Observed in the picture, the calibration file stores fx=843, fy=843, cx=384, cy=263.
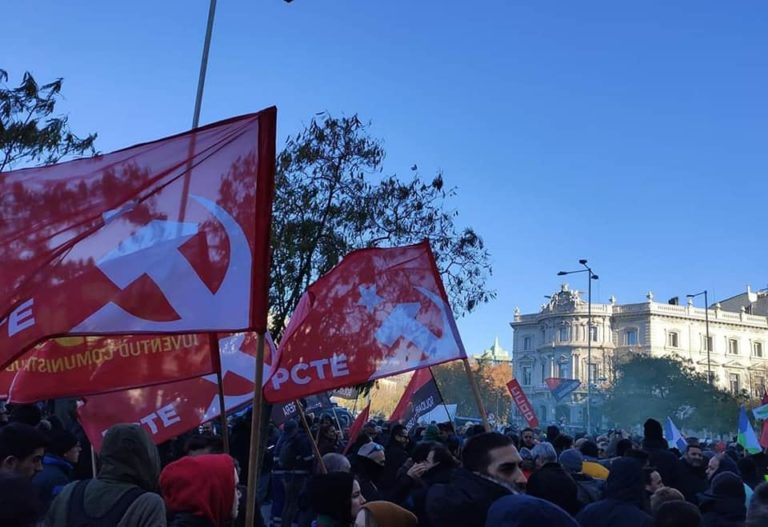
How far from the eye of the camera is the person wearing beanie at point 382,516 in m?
3.74

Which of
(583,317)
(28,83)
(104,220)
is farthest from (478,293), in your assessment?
(583,317)

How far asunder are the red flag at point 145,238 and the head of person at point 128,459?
1.01 meters

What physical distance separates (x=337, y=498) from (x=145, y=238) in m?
1.88

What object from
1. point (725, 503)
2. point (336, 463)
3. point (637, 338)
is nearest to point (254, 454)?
point (336, 463)

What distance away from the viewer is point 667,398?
7756 centimetres

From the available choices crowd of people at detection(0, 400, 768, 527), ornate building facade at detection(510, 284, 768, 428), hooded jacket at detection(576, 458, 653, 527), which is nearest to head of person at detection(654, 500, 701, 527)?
crowd of people at detection(0, 400, 768, 527)

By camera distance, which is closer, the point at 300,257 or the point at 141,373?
the point at 141,373

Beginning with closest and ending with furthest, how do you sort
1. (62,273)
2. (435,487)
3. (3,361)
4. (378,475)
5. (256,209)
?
(435,487)
(3,361)
(62,273)
(256,209)
(378,475)

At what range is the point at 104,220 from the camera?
16.0 ft

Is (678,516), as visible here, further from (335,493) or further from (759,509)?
(335,493)

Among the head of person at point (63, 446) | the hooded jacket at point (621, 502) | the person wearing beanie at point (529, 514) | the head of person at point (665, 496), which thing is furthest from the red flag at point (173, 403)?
the person wearing beanie at point (529, 514)

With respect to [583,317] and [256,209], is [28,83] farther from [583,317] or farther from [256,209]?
[583,317]

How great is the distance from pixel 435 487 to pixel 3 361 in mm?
2233

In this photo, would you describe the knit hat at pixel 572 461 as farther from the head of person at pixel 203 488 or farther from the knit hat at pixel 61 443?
the head of person at pixel 203 488
